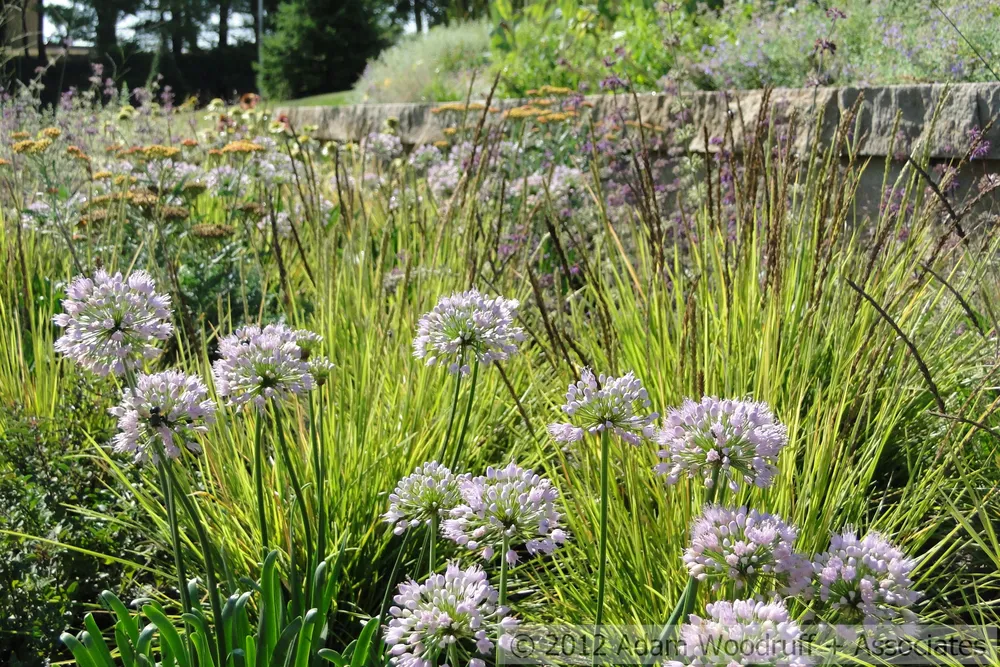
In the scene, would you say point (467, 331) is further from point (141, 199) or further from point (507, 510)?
point (141, 199)

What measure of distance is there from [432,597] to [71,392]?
2109 millimetres

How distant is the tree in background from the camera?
19.8m

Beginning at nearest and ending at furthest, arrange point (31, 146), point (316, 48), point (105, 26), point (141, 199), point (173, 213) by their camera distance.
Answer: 1. point (141, 199)
2. point (31, 146)
3. point (173, 213)
4. point (316, 48)
5. point (105, 26)

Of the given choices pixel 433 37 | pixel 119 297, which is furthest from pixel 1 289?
pixel 433 37

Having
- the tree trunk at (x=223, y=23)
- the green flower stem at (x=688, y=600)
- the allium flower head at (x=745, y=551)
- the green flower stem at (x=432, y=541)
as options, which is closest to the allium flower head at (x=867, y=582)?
the allium flower head at (x=745, y=551)

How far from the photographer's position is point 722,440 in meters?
1.22

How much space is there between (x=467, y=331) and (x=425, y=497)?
33 centimetres

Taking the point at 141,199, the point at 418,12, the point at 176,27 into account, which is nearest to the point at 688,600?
the point at 141,199

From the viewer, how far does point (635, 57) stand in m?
7.09

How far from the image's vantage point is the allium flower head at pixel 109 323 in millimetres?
1341

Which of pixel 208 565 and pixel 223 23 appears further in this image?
pixel 223 23

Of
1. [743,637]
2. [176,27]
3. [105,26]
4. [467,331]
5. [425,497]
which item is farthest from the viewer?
[176,27]

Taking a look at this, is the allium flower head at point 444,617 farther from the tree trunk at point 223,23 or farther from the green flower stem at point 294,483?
the tree trunk at point 223,23

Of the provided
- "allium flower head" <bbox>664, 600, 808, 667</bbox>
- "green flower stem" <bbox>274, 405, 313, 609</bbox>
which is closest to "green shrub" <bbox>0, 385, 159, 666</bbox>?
"green flower stem" <bbox>274, 405, 313, 609</bbox>
